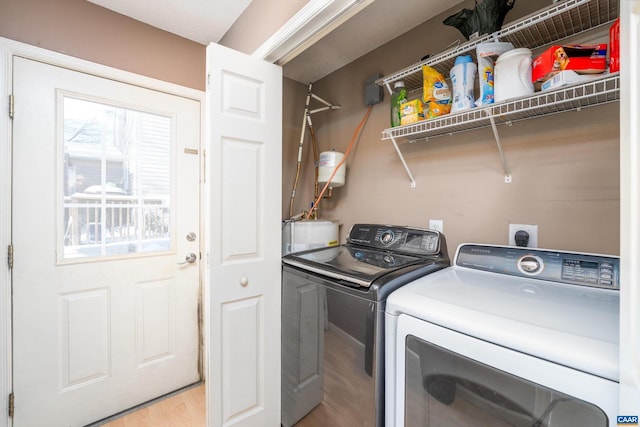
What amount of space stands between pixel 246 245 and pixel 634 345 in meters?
1.33

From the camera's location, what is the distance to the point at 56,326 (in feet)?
5.06

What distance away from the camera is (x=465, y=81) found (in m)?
1.20

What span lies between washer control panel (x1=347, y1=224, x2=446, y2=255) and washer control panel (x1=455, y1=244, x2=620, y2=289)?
138mm

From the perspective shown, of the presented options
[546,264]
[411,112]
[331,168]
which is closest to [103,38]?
[331,168]

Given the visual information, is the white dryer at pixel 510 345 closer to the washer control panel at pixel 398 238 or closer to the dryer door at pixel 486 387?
the dryer door at pixel 486 387

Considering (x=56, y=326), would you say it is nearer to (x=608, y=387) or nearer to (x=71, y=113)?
(x=71, y=113)

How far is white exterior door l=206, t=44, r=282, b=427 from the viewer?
1316 mm

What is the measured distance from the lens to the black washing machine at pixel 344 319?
1020 millimetres

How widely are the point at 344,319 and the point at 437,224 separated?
0.81 meters

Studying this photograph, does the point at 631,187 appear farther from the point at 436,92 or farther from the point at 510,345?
the point at 436,92

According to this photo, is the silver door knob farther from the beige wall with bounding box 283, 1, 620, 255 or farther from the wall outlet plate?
the wall outlet plate

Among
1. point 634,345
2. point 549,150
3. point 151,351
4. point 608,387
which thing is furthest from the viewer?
point 151,351

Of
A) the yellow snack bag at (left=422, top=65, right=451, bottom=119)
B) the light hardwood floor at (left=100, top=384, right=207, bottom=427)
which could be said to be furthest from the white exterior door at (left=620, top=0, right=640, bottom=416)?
the light hardwood floor at (left=100, top=384, right=207, bottom=427)

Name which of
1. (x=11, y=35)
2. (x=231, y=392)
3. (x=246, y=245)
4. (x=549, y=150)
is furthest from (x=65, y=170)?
(x=549, y=150)
